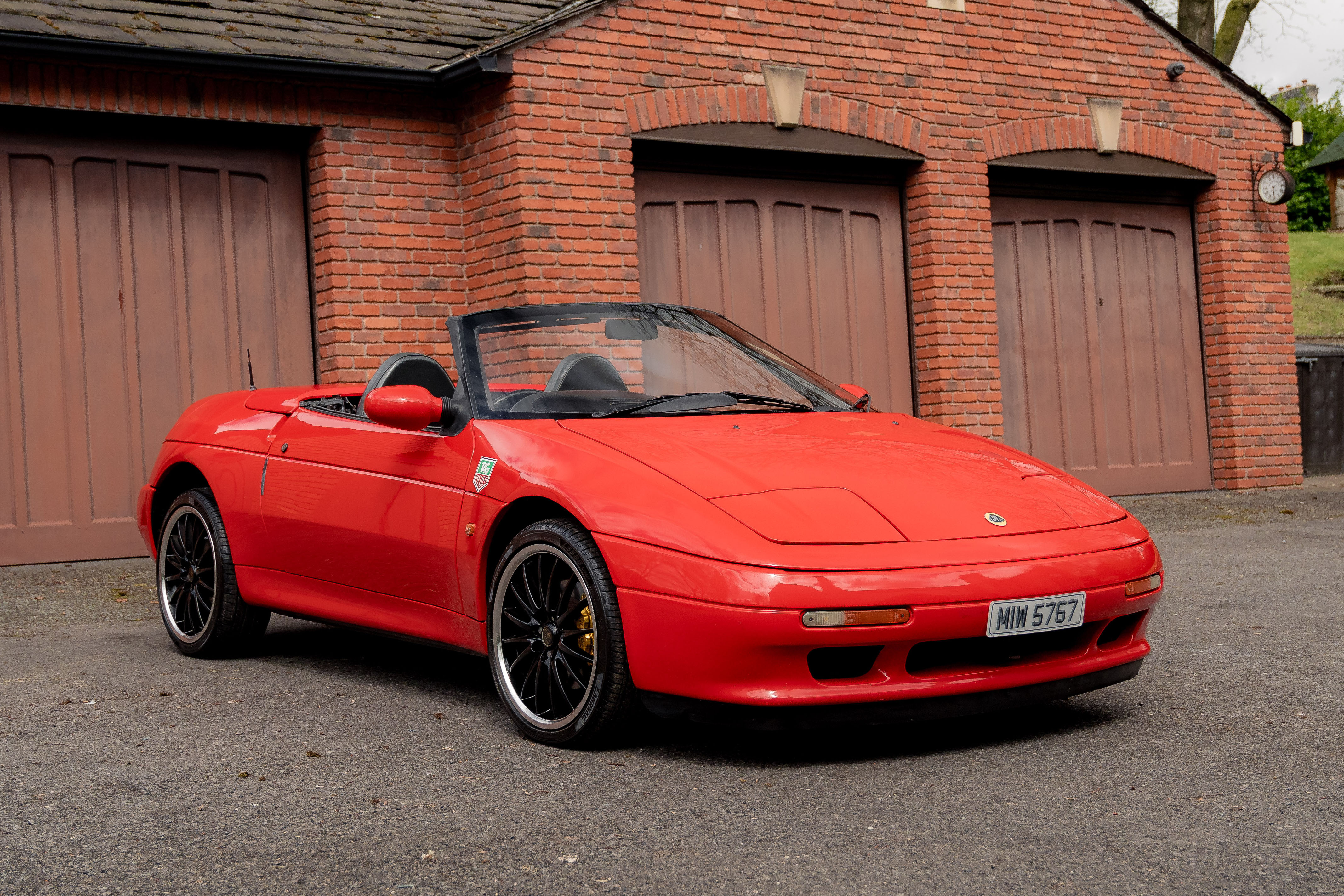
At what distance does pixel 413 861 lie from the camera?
2859mm

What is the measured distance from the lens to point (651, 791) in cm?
336

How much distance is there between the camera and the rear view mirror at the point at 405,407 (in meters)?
4.36

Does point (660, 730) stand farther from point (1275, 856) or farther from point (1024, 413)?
point (1024, 413)

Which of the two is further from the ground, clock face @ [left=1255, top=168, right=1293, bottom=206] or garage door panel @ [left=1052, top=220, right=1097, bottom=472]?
clock face @ [left=1255, top=168, right=1293, bottom=206]

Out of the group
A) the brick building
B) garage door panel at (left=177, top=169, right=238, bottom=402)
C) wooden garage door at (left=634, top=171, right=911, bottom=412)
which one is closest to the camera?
the brick building

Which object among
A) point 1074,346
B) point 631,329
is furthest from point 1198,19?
point 631,329

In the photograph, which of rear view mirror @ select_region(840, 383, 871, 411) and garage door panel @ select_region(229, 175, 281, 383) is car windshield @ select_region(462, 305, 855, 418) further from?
garage door panel @ select_region(229, 175, 281, 383)

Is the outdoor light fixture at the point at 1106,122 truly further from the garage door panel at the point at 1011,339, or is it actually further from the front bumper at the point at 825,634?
the front bumper at the point at 825,634

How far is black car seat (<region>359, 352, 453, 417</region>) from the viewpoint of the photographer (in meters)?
5.04

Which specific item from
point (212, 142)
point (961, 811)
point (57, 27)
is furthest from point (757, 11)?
point (961, 811)

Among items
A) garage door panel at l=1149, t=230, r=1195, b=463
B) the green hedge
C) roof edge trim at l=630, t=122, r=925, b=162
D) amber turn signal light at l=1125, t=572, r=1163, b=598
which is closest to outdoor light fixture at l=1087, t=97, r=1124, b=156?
garage door panel at l=1149, t=230, r=1195, b=463

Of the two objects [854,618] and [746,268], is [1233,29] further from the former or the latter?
[854,618]

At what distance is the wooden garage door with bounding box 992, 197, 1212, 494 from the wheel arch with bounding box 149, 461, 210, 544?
24.7ft

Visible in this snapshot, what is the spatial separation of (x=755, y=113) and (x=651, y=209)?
104cm
